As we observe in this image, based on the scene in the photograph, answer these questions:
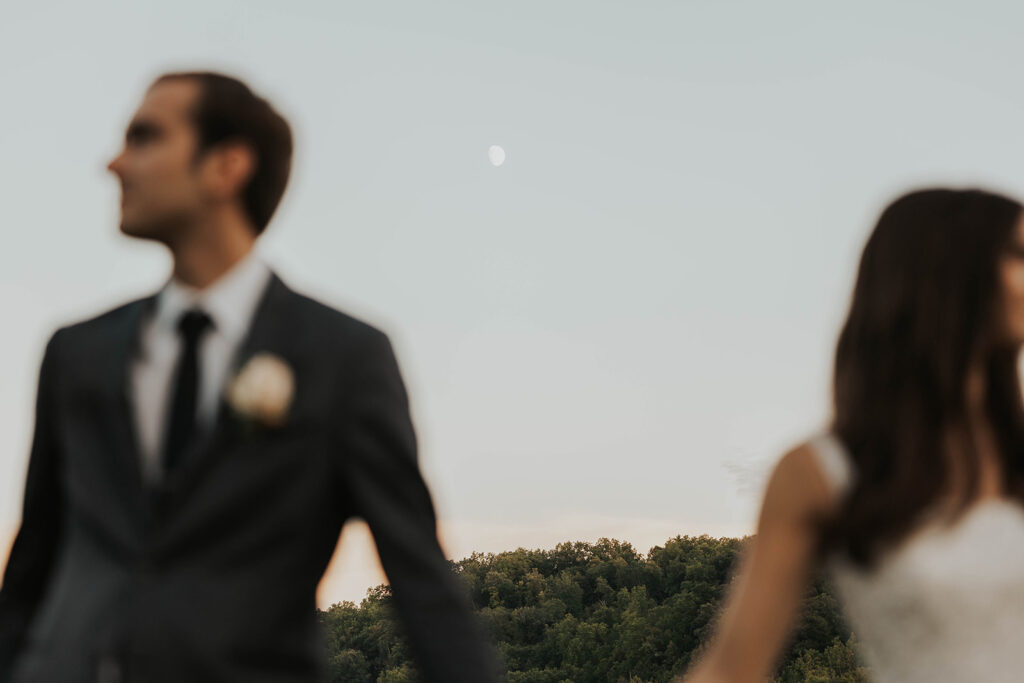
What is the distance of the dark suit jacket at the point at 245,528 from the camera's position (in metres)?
2.70

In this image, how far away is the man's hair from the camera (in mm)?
3195

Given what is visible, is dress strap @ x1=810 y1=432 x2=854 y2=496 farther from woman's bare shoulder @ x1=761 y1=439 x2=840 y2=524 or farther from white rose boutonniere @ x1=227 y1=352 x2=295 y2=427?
white rose boutonniere @ x1=227 y1=352 x2=295 y2=427

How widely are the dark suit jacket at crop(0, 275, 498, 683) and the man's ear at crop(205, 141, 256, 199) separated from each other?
1.00ft

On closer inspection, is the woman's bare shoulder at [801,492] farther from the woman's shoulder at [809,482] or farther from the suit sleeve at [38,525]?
the suit sleeve at [38,525]

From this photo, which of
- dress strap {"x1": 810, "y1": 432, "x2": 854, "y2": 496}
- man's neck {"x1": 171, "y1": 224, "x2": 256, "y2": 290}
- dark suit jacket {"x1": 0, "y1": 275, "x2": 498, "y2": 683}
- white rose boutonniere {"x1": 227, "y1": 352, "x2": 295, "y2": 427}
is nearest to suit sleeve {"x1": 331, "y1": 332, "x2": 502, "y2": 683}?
dark suit jacket {"x1": 0, "y1": 275, "x2": 498, "y2": 683}

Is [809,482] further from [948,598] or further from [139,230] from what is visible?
[139,230]

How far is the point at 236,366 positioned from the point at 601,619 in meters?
94.9

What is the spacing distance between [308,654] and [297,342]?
2.27ft

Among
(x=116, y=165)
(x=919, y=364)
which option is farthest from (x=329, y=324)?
(x=919, y=364)

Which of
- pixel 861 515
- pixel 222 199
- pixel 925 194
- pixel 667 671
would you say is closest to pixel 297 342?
pixel 222 199

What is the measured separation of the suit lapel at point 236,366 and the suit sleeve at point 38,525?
534 mm

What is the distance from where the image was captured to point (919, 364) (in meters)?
3.11

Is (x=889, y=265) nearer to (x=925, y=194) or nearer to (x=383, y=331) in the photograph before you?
(x=925, y=194)

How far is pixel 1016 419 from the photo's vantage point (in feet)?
10.6
